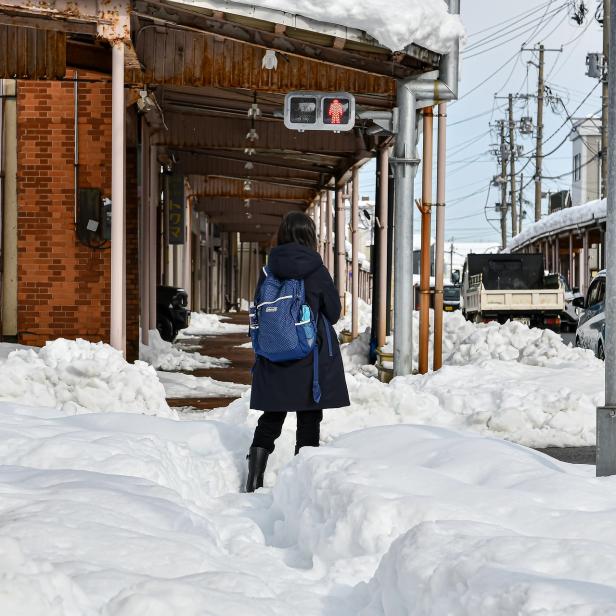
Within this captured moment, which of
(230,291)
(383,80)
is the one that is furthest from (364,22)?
(230,291)

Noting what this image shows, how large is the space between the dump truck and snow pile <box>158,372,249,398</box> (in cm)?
1459

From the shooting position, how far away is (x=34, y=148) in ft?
37.6

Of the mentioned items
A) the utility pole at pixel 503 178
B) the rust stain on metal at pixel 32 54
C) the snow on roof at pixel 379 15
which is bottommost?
the rust stain on metal at pixel 32 54

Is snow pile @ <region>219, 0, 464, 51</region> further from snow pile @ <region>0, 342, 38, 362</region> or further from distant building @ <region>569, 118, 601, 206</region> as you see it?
distant building @ <region>569, 118, 601, 206</region>

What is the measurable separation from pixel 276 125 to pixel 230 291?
1306 inches

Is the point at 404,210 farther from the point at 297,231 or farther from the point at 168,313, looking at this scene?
the point at 168,313

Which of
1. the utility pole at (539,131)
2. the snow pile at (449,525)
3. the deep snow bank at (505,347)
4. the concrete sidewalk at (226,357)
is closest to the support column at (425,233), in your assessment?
the deep snow bank at (505,347)

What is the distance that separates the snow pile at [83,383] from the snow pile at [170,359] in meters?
5.60

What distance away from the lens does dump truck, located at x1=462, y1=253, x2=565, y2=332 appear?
84.8 ft

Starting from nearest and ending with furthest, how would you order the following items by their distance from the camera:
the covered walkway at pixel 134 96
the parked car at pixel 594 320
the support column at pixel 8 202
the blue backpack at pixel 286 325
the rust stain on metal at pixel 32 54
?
the blue backpack at pixel 286 325 → the covered walkway at pixel 134 96 → the rust stain on metal at pixel 32 54 → the support column at pixel 8 202 → the parked car at pixel 594 320

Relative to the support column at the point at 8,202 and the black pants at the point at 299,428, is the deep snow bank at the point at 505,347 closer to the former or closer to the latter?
the support column at the point at 8,202

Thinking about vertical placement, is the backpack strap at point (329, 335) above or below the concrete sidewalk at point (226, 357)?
above

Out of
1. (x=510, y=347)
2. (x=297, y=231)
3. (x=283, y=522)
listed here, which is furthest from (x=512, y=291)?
(x=283, y=522)

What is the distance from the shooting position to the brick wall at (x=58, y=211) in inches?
452
